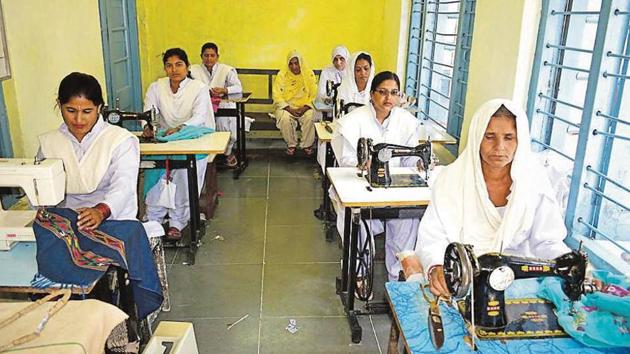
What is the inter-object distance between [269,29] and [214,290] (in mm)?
4541

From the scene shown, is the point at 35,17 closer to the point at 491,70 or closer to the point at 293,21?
the point at 491,70

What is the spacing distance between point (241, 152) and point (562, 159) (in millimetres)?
3720

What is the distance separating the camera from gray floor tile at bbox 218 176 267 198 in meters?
5.12

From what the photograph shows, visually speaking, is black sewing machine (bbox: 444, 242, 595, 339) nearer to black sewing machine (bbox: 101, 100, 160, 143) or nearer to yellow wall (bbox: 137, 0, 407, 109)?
black sewing machine (bbox: 101, 100, 160, 143)

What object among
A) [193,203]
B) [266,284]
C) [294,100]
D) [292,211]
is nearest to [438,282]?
[266,284]

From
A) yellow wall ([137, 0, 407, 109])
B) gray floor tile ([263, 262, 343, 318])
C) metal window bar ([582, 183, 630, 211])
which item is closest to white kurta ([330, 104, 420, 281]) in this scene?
gray floor tile ([263, 262, 343, 318])

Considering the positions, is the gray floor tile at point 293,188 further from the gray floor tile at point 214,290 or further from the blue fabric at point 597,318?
the blue fabric at point 597,318

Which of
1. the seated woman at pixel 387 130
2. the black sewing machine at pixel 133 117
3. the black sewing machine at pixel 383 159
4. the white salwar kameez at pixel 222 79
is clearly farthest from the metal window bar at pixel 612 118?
the white salwar kameez at pixel 222 79

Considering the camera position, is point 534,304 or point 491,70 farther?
point 491,70

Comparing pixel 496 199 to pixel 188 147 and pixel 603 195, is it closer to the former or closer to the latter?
pixel 603 195

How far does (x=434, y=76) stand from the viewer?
5340 mm

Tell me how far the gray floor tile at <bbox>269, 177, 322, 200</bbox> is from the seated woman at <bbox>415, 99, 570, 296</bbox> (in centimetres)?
306

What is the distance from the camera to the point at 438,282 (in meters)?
1.68

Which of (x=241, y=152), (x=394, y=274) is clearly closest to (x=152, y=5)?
(x=241, y=152)
